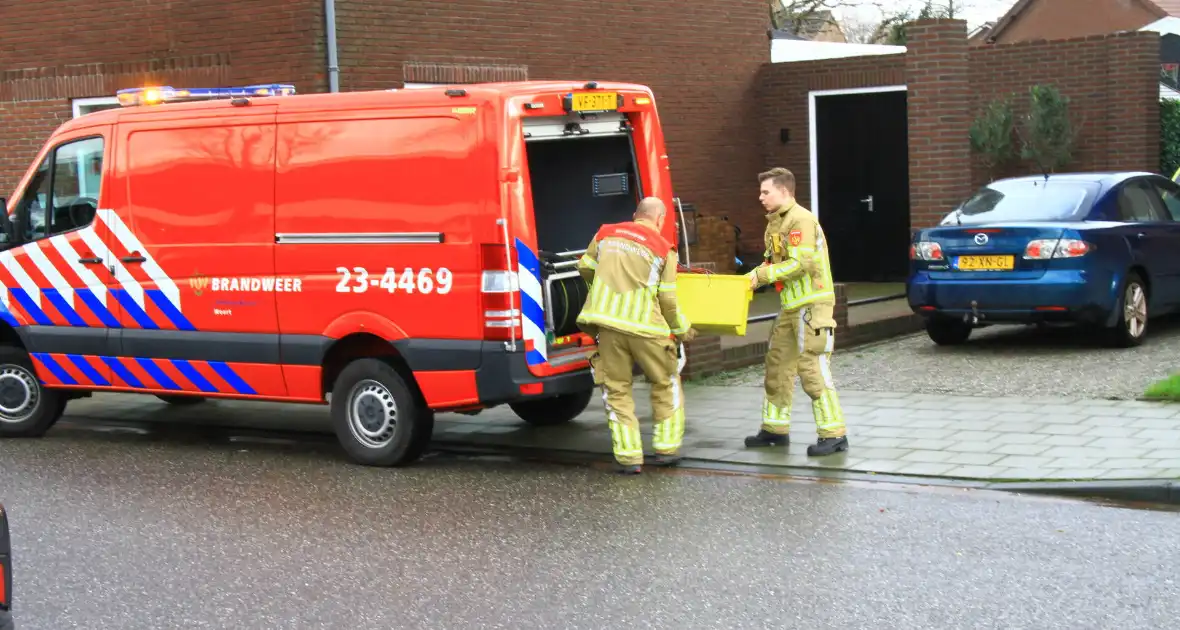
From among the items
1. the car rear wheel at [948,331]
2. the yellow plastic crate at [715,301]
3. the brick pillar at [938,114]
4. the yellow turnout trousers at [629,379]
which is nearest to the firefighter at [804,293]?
the yellow plastic crate at [715,301]

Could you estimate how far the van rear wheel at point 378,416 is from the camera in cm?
916

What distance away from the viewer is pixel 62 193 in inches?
412

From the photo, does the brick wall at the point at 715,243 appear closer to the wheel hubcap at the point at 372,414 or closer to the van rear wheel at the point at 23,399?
the van rear wheel at the point at 23,399

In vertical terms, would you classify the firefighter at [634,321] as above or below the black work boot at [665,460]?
above

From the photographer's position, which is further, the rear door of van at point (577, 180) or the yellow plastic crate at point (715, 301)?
the rear door of van at point (577, 180)

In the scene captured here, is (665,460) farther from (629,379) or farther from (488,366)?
(488,366)

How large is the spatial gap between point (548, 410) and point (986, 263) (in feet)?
13.5

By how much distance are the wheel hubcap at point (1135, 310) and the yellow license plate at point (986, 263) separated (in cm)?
103

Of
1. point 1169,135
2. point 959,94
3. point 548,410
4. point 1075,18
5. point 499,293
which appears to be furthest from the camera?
point 1075,18

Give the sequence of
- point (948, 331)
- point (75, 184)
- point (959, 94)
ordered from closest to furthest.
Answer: point (75, 184) < point (948, 331) < point (959, 94)

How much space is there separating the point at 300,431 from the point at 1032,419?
5.08 metres

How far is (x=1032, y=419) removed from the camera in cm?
966

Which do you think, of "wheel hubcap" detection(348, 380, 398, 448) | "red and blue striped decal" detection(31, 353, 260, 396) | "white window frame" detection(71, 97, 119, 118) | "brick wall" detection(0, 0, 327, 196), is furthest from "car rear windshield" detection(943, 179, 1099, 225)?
"white window frame" detection(71, 97, 119, 118)

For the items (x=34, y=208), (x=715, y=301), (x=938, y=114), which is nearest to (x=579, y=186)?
(x=715, y=301)
